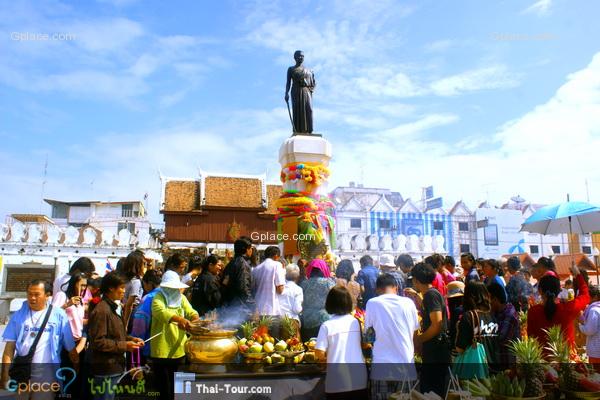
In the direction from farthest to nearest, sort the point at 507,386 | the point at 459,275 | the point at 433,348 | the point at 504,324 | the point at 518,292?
A: 1. the point at 459,275
2. the point at 518,292
3. the point at 504,324
4. the point at 433,348
5. the point at 507,386

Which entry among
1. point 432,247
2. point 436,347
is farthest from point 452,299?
point 432,247

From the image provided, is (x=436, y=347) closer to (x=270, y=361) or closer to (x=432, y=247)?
(x=270, y=361)

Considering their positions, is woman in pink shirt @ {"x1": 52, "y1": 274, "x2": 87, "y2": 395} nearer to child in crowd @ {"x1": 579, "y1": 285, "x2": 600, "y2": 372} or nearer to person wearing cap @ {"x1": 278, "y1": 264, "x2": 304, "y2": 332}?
person wearing cap @ {"x1": 278, "y1": 264, "x2": 304, "y2": 332}

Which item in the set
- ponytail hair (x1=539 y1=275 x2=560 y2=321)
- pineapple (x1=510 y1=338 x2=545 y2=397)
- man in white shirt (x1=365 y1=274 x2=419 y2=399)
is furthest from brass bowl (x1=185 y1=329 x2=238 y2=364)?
ponytail hair (x1=539 y1=275 x2=560 y2=321)

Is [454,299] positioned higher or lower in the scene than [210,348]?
higher

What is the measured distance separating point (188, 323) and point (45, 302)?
1224mm

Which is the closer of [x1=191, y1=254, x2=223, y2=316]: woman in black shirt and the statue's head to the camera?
[x1=191, y1=254, x2=223, y2=316]: woman in black shirt

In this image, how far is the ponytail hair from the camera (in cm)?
443

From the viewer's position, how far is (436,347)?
399 cm

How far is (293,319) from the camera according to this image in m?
5.38

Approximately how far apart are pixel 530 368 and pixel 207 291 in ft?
10.9

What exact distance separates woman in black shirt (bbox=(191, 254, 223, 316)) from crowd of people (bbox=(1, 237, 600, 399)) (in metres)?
0.01

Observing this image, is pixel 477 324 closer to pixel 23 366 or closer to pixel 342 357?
pixel 342 357

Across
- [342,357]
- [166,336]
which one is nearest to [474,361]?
[342,357]
